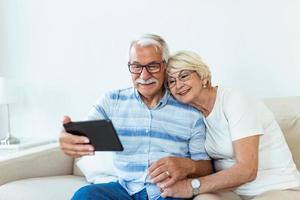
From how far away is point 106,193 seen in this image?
1.59 meters

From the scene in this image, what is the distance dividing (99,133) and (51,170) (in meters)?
0.88

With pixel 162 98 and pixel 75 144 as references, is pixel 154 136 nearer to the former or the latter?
pixel 162 98

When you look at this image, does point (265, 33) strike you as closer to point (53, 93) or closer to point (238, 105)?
point (238, 105)

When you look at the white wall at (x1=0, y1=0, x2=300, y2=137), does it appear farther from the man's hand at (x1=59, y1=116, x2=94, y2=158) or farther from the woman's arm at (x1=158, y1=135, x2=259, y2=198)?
the man's hand at (x1=59, y1=116, x2=94, y2=158)

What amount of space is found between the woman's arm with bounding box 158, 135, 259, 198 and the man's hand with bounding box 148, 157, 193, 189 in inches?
0.7

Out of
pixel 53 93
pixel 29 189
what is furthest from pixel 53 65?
pixel 29 189

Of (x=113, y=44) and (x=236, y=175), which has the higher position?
(x=113, y=44)

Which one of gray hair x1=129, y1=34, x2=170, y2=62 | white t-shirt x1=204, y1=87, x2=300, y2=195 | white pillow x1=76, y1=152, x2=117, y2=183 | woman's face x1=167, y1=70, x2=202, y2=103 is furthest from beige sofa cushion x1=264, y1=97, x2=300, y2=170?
white pillow x1=76, y1=152, x2=117, y2=183

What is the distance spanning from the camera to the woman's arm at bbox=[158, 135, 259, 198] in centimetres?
150

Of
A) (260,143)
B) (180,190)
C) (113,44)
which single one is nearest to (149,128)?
(180,190)

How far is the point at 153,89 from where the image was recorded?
64.9 inches

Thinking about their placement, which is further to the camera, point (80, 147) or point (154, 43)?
point (154, 43)

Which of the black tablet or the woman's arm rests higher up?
the black tablet

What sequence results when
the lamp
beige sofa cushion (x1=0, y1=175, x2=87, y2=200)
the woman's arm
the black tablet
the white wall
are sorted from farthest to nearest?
1. the lamp
2. the white wall
3. beige sofa cushion (x1=0, y1=175, x2=87, y2=200)
4. the woman's arm
5. the black tablet
